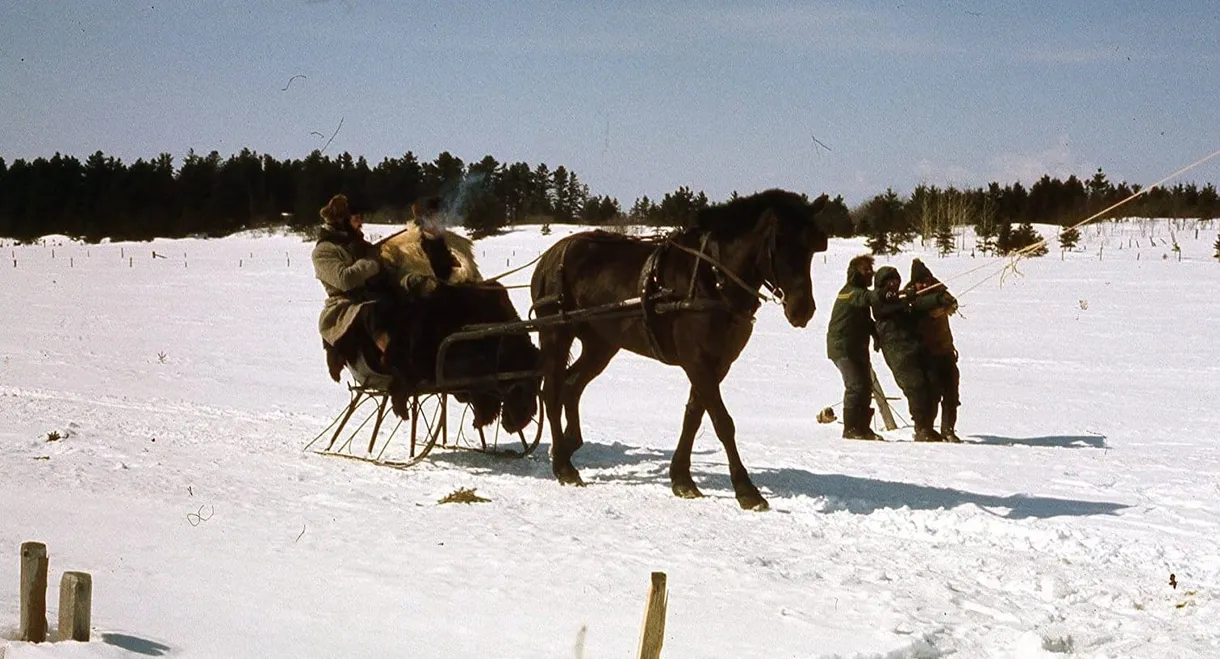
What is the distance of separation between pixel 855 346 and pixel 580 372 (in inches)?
164

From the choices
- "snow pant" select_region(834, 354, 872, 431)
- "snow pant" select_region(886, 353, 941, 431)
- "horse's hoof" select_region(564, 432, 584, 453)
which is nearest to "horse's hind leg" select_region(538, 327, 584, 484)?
"horse's hoof" select_region(564, 432, 584, 453)

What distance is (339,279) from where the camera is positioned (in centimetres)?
1005

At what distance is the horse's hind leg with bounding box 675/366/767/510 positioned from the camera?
8.48m

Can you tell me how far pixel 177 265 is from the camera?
153 ft

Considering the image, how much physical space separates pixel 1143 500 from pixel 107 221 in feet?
230

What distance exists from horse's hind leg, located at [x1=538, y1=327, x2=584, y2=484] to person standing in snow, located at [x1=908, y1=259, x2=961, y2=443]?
4.68 metres

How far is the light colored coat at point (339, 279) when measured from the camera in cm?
1003

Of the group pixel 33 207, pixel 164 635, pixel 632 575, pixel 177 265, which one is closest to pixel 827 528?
pixel 632 575

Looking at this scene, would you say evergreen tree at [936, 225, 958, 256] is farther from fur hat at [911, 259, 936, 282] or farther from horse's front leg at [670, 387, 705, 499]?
horse's front leg at [670, 387, 705, 499]

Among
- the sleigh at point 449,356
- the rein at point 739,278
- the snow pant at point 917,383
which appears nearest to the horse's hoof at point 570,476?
the sleigh at point 449,356

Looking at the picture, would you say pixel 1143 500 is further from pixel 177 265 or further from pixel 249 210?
pixel 249 210

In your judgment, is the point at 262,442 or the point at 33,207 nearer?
the point at 262,442

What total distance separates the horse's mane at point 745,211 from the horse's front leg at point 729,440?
1.06 meters

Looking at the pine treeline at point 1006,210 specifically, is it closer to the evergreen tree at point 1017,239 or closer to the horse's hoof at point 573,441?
the evergreen tree at point 1017,239
